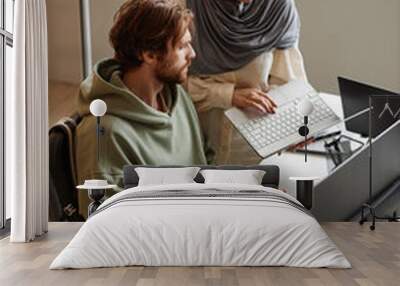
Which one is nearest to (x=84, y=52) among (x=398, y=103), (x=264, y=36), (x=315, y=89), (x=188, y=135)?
(x=188, y=135)

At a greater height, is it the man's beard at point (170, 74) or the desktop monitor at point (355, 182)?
the man's beard at point (170, 74)

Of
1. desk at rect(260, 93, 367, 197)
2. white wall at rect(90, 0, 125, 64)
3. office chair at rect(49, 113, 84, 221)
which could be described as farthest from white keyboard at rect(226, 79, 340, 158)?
office chair at rect(49, 113, 84, 221)

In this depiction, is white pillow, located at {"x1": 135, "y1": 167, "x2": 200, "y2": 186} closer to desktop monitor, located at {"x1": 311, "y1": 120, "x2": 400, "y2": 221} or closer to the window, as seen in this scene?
the window

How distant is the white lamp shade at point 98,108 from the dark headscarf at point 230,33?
1023mm

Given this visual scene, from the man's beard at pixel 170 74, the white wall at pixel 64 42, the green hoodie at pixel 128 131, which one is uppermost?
the white wall at pixel 64 42

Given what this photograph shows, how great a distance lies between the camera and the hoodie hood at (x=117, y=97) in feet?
21.8

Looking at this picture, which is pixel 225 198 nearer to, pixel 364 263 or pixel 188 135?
pixel 364 263

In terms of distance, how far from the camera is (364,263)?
4.52 metres

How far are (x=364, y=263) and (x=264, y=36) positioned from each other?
10.0 feet

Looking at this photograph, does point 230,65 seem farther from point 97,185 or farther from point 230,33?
point 97,185

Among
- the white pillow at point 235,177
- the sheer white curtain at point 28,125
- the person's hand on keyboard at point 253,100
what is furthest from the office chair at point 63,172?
the person's hand on keyboard at point 253,100

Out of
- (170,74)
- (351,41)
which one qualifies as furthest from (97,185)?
(351,41)

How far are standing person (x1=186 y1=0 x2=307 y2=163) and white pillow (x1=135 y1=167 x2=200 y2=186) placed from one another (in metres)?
0.63

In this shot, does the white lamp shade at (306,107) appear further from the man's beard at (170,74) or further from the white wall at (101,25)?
the white wall at (101,25)
